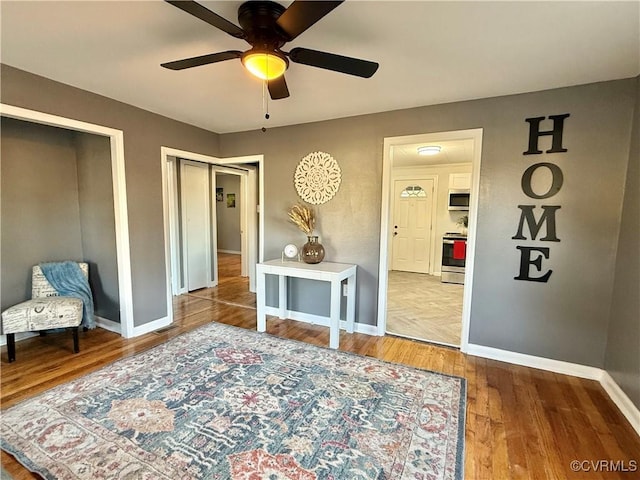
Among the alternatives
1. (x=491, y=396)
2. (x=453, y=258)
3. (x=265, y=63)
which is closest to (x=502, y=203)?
(x=491, y=396)

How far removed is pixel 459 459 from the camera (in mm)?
1616

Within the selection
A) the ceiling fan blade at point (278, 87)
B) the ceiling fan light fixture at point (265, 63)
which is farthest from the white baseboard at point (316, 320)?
the ceiling fan light fixture at point (265, 63)

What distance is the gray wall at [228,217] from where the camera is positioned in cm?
869

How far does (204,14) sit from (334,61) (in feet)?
2.18

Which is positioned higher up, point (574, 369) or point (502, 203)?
point (502, 203)

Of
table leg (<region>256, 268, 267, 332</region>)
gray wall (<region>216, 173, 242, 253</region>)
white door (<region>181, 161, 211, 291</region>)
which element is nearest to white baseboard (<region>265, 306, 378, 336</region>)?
table leg (<region>256, 268, 267, 332</region>)

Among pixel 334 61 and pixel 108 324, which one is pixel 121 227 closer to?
pixel 108 324

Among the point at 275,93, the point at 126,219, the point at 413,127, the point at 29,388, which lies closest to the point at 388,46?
the point at 275,93

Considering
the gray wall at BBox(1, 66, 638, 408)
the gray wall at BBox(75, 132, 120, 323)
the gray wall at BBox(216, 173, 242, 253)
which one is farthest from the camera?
the gray wall at BBox(216, 173, 242, 253)

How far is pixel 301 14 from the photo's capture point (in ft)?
4.23

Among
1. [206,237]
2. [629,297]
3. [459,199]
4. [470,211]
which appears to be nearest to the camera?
[629,297]

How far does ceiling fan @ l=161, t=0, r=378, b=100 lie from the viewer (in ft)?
4.34

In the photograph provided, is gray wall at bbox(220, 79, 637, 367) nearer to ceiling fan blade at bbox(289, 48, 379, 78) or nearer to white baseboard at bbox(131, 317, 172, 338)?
ceiling fan blade at bbox(289, 48, 379, 78)

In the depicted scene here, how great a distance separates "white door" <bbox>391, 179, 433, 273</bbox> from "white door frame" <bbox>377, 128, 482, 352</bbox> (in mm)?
3704
